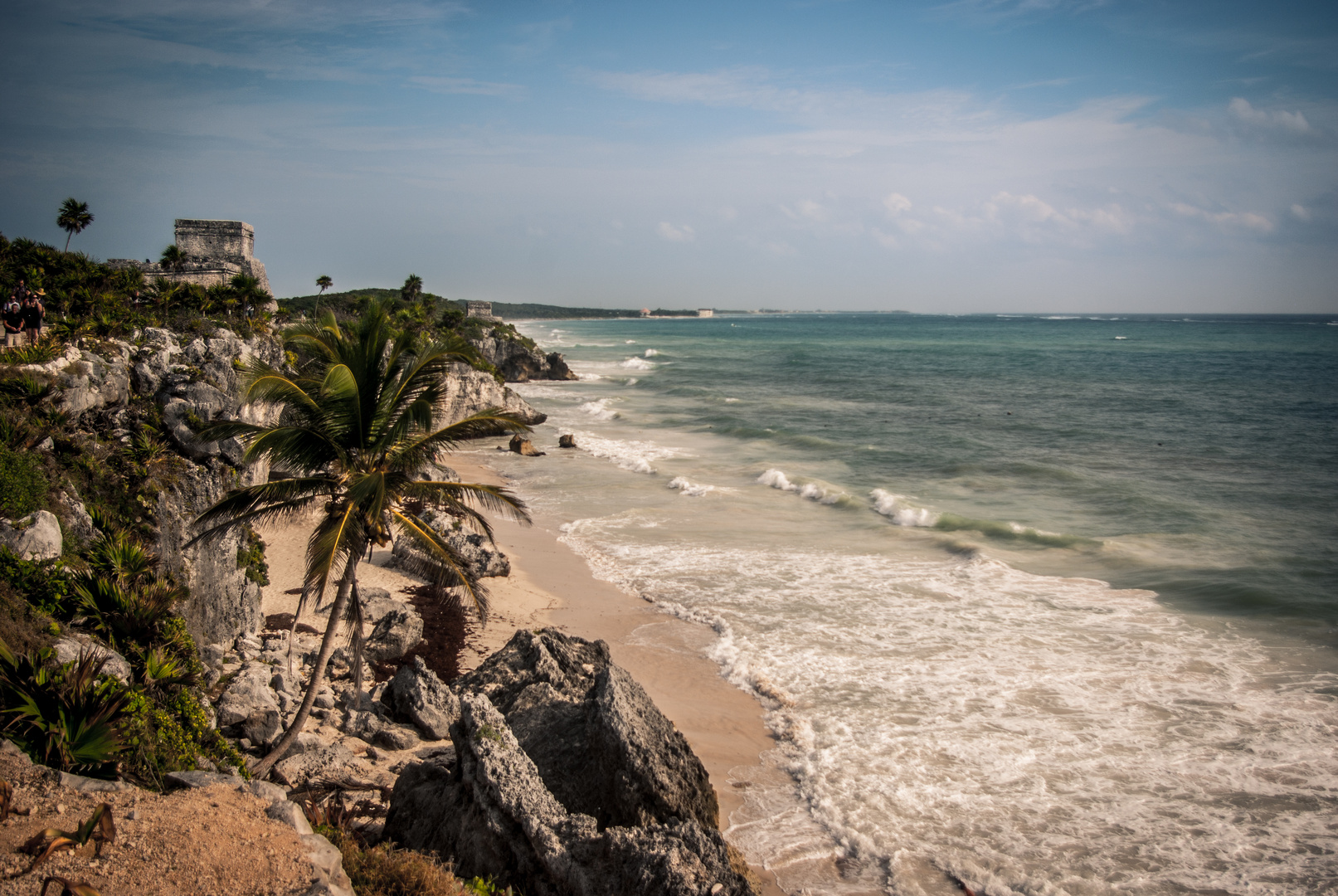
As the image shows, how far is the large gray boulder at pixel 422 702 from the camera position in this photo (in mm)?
9492

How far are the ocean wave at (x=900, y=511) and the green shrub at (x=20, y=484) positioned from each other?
1801 cm

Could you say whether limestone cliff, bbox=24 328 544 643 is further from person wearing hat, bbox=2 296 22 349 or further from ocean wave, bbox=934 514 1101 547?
ocean wave, bbox=934 514 1101 547

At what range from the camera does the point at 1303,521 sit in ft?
65.1

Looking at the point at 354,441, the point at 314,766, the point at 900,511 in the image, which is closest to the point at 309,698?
the point at 314,766

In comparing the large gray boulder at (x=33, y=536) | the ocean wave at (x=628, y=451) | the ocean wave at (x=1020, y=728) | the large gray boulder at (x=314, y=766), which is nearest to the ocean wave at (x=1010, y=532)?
the ocean wave at (x=1020, y=728)

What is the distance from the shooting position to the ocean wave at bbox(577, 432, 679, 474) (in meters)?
27.0

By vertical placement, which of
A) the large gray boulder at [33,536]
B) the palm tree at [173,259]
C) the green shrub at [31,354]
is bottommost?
the large gray boulder at [33,536]

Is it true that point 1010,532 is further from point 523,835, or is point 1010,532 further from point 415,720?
point 523,835

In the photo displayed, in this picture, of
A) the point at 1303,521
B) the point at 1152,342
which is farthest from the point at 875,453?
the point at 1152,342

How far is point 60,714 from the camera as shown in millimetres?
5879

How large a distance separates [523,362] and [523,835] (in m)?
54.5

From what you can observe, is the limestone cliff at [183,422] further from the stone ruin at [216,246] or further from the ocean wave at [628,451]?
the stone ruin at [216,246]

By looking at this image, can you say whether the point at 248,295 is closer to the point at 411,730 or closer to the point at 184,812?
the point at 411,730

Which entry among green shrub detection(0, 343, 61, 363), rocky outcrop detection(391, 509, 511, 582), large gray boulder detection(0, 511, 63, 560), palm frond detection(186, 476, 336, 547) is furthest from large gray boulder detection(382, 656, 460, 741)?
green shrub detection(0, 343, 61, 363)
